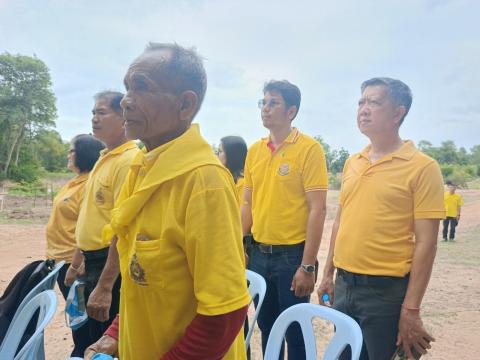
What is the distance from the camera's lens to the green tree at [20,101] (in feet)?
89.5

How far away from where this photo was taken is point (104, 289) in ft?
6.73

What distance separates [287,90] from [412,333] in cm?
175

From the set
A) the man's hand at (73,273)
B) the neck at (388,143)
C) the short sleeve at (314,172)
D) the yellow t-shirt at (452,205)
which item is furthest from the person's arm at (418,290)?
the yellow t-shirt at (452,205)

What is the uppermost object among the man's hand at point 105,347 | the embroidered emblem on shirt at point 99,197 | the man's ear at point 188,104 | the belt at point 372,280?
the man's ear at point 188,104

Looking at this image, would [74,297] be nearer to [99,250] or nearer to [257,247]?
[99,250]

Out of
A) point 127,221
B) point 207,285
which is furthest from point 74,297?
point 207,285

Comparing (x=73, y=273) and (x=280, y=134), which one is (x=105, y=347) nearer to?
(x=73, y=273)

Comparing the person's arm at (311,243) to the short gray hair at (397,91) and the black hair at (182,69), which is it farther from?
the black hair at (182,69)

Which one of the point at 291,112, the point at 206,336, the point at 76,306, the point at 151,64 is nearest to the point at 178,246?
the point at 206,336

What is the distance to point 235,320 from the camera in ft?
3.48

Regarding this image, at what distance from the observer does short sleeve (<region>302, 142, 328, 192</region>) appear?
2.63 metres

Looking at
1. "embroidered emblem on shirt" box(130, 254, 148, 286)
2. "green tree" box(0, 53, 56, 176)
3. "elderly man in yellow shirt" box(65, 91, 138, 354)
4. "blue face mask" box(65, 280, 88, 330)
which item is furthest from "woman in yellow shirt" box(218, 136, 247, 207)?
"green tree" box(0, 53, 56, 176)

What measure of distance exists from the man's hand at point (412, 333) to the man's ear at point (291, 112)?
150 centimetres

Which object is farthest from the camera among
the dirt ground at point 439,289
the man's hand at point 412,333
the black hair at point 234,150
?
the dirt ground at point 439,289
